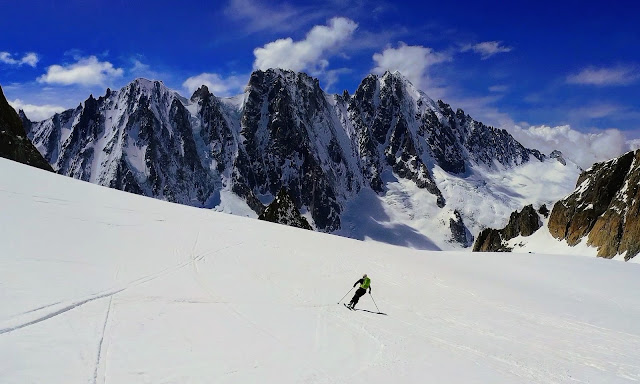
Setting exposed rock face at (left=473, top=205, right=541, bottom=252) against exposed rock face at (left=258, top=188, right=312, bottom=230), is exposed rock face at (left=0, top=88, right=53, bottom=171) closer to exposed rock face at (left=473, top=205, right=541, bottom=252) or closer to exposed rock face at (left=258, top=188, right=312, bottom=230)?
exposed rock face at (left=258, top=188, right=312, bottom=230)

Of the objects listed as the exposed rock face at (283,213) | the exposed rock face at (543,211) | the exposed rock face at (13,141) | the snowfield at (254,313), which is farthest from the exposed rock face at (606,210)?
the exposed rock face at (13,141)

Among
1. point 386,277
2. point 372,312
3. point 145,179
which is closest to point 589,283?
point 386,277

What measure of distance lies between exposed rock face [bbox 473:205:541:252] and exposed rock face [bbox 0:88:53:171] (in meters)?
113

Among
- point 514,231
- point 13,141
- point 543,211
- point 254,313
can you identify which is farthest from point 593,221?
point 13,141

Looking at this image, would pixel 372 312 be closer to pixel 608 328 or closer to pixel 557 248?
pixel 608 328

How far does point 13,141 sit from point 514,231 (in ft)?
407

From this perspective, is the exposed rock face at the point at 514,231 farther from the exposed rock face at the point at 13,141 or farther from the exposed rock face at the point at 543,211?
the exposed rock face at the point at 13,141

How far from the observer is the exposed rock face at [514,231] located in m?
121

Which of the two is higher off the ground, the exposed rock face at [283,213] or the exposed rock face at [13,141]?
the exposed rock face at [13,141]

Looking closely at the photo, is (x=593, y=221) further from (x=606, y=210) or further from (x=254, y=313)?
(x=254, y=313)

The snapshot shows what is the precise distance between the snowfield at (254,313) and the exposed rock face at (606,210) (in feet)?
199

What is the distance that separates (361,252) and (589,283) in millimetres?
14087

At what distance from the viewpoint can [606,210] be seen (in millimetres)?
88188

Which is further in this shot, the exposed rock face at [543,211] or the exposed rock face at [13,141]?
the exposed rock face at [543,211]
